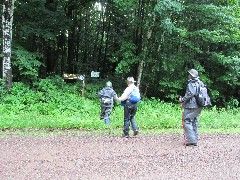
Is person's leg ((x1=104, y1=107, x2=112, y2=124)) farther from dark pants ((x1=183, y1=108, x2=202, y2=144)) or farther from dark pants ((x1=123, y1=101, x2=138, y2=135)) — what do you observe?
dark pants ((x1=183, y1=108, x2=202, y2=144))

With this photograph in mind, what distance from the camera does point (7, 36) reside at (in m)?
16.0

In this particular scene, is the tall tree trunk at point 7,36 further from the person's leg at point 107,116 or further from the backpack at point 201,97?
the backpack at point 201,97

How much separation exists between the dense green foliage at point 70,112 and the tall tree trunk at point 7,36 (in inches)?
29.6

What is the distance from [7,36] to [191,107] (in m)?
10.7

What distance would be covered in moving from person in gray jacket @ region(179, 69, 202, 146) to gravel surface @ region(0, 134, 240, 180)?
0.34 meters

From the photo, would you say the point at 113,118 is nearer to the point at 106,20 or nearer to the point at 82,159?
the point at 82,159

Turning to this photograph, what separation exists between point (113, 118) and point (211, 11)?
27.7 ft

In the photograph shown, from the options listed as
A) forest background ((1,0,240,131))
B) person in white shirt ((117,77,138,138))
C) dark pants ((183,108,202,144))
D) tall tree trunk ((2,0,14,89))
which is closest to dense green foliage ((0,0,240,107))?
forest background ((1,0,240,131))

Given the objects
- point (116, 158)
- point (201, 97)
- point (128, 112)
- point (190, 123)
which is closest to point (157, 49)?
point (128, 112)

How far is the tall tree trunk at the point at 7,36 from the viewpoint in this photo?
15.9 metres

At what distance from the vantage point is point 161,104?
61.9ft

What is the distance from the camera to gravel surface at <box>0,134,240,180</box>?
6273 mm

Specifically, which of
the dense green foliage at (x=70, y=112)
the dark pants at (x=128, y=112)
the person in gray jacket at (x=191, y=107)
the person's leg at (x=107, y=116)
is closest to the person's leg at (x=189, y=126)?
the person in gray jacket at (x=191, y=107)

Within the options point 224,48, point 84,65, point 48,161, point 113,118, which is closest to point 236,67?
point 224,48
